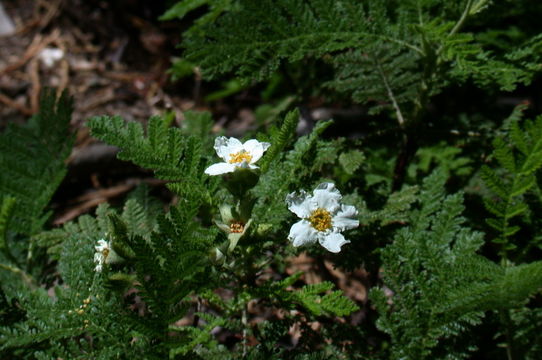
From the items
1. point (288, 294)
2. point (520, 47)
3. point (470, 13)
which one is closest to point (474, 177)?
point (520, 47)

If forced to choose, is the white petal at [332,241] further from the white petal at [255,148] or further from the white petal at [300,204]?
the white petal at [255,148]

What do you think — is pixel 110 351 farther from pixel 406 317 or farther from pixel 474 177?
pixel 474 177

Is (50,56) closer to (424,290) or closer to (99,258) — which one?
(99,258)

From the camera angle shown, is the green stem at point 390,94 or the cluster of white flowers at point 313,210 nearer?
the cluster of white flowers at point 313,210

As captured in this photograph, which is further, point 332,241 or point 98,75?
point 98,75

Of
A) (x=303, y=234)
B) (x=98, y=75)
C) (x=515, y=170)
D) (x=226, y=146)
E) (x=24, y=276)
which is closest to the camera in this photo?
(x=303, y=234)

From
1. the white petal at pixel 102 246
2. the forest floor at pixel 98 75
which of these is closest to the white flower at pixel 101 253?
the white petal at pixel 102 246

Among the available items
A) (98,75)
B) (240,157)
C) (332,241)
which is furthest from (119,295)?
(98,75)

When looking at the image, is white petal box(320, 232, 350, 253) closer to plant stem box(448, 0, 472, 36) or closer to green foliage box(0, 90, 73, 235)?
plant stem box(448, 0, 472, 36)
